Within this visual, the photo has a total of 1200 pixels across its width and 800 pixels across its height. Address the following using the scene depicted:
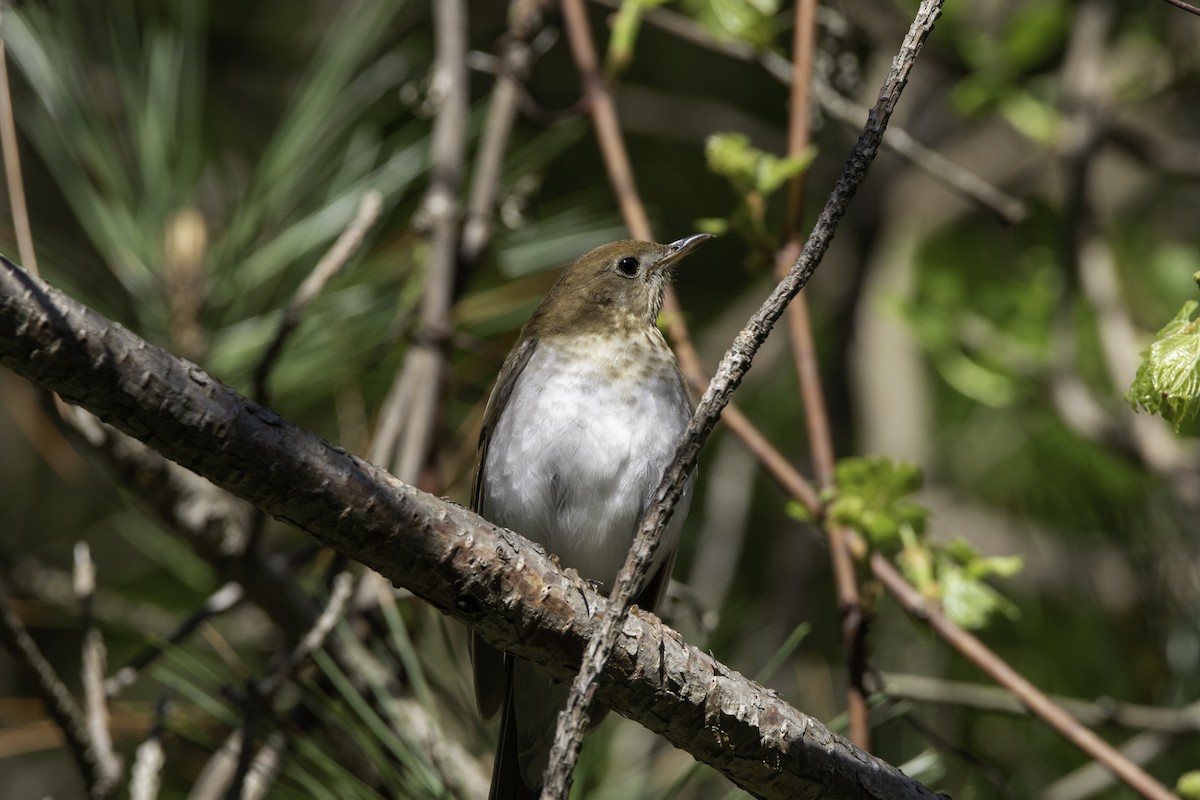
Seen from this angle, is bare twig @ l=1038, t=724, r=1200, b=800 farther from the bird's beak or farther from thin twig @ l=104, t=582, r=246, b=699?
thin twig @ l=104, t=582, r=246, b=699

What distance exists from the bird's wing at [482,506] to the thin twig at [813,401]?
2.92ft

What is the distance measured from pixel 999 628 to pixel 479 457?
74.5 inches

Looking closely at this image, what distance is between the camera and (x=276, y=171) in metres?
4.01

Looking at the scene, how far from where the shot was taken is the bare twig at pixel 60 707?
2.64m

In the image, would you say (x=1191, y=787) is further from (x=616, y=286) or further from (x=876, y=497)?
(x=616, y=286)

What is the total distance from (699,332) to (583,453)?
80.9 inches

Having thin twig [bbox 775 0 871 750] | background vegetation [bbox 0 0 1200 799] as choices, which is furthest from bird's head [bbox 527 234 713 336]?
thin twig [bbox 775 0 871 750]

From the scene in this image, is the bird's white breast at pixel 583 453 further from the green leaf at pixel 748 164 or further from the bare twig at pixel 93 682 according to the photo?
the bare twig at pixel 93 682

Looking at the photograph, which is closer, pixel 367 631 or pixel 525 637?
pixel 525 637

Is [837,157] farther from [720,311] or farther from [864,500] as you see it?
[864,500]

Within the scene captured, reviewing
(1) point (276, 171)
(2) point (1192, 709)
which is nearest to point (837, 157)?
(1) point (276, 171)

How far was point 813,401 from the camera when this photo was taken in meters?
2.97

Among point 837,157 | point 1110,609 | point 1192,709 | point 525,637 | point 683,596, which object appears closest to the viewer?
point 525,637

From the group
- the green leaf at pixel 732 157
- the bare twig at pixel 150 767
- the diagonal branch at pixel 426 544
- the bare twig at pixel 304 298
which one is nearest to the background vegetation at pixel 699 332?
the green leaf at pixel 732 157
